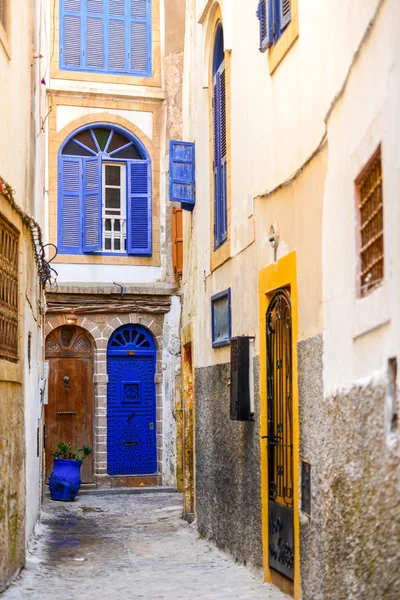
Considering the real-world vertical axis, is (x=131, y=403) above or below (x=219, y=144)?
below

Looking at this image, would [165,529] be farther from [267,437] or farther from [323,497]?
[323,497]

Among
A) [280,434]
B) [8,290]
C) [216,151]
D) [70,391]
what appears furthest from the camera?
[70,391]

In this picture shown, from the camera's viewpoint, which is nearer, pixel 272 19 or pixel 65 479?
pixel 272 19

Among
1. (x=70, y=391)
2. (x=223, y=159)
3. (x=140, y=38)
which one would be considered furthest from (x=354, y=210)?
(x=140, y=38)

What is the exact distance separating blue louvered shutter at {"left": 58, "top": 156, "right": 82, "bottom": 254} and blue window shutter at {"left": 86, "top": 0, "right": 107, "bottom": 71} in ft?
6.08

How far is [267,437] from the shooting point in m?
7.68

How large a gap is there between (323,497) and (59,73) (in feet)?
43.1

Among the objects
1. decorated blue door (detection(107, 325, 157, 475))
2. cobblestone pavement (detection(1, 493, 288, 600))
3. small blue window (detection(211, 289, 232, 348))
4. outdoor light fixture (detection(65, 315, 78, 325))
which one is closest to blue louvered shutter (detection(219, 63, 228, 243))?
small blue window (detection(211, 289, 232, 348))

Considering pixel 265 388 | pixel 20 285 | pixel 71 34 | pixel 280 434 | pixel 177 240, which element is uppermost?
pixel 71 34

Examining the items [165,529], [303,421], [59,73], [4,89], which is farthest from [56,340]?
[303,421]

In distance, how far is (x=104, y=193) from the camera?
696 inches

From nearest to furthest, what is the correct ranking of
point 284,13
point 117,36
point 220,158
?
point 284,13 < point 220,158 < point 117,36

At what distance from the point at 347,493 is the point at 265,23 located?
13.7ft

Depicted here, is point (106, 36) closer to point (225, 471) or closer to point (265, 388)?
point (225, 471)
